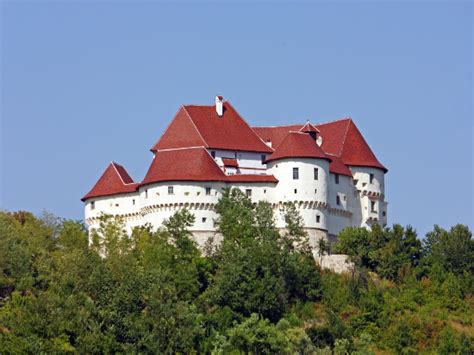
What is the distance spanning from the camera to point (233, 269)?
103062 millimetres

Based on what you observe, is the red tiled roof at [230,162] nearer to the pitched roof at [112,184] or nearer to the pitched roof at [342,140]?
the pitched roof at [342,140]

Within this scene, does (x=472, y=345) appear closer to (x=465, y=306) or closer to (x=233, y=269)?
(x=465, y=306)

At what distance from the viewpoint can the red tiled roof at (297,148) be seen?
361 feet

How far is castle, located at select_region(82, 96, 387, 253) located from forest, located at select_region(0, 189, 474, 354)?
124 cm

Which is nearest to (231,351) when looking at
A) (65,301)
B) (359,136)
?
(65,301)

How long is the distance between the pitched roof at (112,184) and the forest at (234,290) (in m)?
2.21

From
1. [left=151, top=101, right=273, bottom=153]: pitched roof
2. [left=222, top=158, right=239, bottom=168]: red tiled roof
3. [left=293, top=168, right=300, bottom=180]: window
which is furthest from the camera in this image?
[left=151, top=101, right=273, bottom=153]: pitched roof

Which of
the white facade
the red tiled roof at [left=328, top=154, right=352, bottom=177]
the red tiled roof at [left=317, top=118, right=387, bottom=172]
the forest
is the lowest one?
the forest

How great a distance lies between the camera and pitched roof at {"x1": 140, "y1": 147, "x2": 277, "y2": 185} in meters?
110

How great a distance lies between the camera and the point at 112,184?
4518 inches

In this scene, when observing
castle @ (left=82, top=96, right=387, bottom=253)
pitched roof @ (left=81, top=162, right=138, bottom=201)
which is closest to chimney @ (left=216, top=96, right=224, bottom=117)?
castle @ (left=82, top=96, right=387, bottom=253)

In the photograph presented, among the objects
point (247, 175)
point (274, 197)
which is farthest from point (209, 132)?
point (274, 197)

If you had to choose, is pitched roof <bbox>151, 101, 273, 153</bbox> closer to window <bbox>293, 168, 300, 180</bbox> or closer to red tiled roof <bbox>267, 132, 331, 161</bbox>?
red tiled roof <bbox>267, 132, 331, 161</bbox>

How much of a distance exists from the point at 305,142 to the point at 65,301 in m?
20.3
